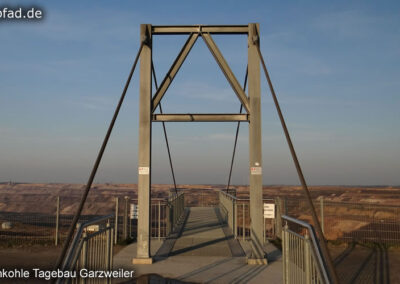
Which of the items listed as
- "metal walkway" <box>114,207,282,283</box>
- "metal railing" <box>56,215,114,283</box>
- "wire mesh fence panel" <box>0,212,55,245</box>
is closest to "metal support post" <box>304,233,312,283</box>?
"metal walkway" <box>114,207,282,283</box>

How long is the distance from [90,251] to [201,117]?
4.60 m

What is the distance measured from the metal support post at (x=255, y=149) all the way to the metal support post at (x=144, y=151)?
7.72 ft

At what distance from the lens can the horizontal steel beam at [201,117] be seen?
8.00m

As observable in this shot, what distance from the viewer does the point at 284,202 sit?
10.7 m

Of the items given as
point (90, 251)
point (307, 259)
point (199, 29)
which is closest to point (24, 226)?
point (199, 29)

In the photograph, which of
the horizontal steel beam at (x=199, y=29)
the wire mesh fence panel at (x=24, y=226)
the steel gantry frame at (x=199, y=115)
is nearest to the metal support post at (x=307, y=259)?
the steel gantry frame at (x=199, y=115)

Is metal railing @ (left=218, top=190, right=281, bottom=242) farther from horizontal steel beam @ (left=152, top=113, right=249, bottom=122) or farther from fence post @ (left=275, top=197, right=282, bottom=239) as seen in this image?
horizontal steel beam @ (left=152, top=113, right=249, bottom=122)

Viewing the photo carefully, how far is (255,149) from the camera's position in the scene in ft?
25.3

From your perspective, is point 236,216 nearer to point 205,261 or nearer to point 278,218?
point 278,218

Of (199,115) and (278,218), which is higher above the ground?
(199,115)

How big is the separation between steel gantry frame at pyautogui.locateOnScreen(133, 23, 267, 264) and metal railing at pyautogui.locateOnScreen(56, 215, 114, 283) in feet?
7.78

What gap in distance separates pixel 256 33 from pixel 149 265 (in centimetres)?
584

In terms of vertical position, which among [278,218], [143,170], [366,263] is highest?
[143,170]

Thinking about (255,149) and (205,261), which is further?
(255,149)
